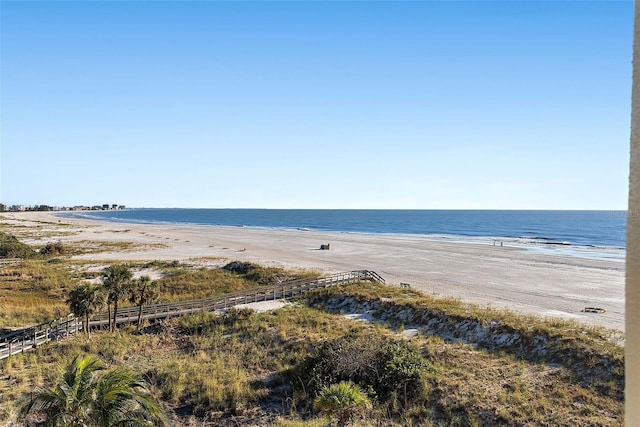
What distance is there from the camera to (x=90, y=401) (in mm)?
11234

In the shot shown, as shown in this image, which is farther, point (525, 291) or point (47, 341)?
point (525, 291)

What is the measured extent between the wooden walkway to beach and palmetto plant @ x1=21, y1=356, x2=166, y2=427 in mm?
15234

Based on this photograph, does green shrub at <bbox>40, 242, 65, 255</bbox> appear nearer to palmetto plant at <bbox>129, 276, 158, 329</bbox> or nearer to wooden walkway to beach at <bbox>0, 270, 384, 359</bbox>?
wooden walkway to beach at <bbox>0, 270, 384, 359</bbox>

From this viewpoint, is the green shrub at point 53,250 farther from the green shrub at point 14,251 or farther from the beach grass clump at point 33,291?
the beach grass clump at point 33,291

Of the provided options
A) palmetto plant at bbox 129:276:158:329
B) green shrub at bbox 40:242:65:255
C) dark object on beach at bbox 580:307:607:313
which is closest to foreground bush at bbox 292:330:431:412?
palmetto plant at bbox 129:276:158:329

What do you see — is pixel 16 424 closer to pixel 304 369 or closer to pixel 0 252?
pixel 304 369

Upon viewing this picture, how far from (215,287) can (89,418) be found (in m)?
32.5

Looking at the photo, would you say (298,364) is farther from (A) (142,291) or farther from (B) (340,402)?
(A) (142,291)

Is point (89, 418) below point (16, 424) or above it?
above

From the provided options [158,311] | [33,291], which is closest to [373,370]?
[158,311]

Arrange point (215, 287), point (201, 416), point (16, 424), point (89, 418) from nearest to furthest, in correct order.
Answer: point (89, 418) → point (16, 424) → point (201, 416) → point (215, 287)

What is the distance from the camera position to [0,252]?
195ft

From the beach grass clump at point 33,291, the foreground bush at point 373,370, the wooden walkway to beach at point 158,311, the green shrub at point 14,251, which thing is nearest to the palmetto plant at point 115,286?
the wooden walkway to beach at point 158,311

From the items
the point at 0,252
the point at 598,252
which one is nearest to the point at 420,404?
the point at 0,252
